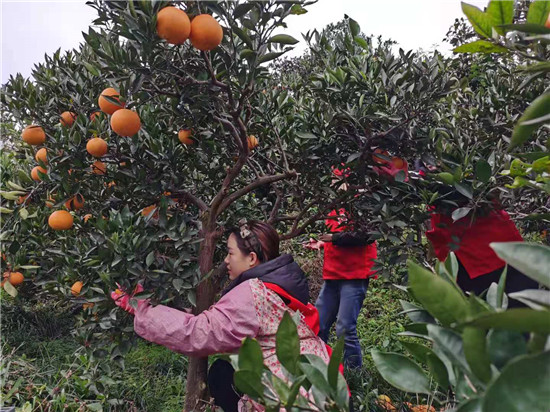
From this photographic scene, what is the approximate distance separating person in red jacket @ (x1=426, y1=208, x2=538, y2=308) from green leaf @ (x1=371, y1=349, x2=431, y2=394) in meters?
1.43

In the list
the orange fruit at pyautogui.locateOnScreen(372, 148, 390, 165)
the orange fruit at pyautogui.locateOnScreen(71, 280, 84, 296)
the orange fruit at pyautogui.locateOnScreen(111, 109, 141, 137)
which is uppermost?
the orange fruit at pyautogui.locateOnScreen(111, 109, 141, 137)

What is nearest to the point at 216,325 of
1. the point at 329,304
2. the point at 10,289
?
the point at 10,289

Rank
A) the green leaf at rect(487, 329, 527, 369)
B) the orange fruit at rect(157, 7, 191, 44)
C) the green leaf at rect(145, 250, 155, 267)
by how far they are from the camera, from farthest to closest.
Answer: the green leaf at rect(145, 250, 155, 267)
the orange fruit at rect(157, 7, 191, 44)
the green leaf at rect(487, 329, 527, 369)

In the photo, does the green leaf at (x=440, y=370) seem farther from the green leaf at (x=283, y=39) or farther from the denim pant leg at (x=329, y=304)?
the denim pant leg at (x=329, y=304)

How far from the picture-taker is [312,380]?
25.0 inches

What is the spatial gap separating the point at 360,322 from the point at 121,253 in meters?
3.13

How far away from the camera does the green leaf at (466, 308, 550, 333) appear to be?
36 cm

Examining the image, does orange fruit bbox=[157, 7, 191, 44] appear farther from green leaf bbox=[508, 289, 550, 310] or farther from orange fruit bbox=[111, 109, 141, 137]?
green leaf bbox=[508, 289, 550, 310]

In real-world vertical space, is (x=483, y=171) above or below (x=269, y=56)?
below

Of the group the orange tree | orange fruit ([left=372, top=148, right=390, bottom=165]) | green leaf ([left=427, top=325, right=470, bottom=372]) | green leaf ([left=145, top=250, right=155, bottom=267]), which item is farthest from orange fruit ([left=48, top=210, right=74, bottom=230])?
green leaf ([left=427, top=325, right=470, bottom=372])

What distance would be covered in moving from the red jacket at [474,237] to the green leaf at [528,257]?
1.57 metres

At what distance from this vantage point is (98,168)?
1.89 metres

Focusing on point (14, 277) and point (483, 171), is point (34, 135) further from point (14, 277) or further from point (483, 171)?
point (483, 171)

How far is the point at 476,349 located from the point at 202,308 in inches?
67.3
